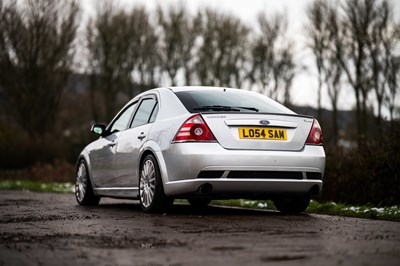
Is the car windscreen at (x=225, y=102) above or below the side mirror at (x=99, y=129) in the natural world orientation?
above

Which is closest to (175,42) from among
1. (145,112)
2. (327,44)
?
(327,44)

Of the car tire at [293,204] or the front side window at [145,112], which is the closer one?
the car tire at [293,204]

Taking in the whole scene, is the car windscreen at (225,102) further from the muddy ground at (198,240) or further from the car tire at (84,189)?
the car tire at (84,189)

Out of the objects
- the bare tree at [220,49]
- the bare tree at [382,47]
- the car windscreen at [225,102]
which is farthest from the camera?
the bare tree at [220,49]

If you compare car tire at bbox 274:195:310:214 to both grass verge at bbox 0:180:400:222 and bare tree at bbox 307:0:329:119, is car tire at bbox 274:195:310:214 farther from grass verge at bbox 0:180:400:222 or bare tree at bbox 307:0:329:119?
bare tree at bbox 307:0:329:119

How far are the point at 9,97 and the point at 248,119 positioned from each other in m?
30.2

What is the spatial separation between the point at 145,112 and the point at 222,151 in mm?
1834

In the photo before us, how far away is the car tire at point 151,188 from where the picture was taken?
7.68m

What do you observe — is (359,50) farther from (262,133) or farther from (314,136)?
(262,133)

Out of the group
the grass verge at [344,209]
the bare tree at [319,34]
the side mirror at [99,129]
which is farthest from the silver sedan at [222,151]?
the bare tree at [319,34]

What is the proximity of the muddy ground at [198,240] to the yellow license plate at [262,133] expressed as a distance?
0.89 metres

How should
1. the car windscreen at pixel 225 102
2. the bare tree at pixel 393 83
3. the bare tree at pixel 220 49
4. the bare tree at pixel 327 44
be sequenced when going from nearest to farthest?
the car windscreen at pixel 225 102
the bare tree at pixel 393 83
the bare tree at pixel 327 44
the bare tree at pixel 220 49

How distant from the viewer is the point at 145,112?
8695 mm

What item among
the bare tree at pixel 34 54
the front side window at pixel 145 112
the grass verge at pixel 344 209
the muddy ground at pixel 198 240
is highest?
the bare tree at pixel 34 54
